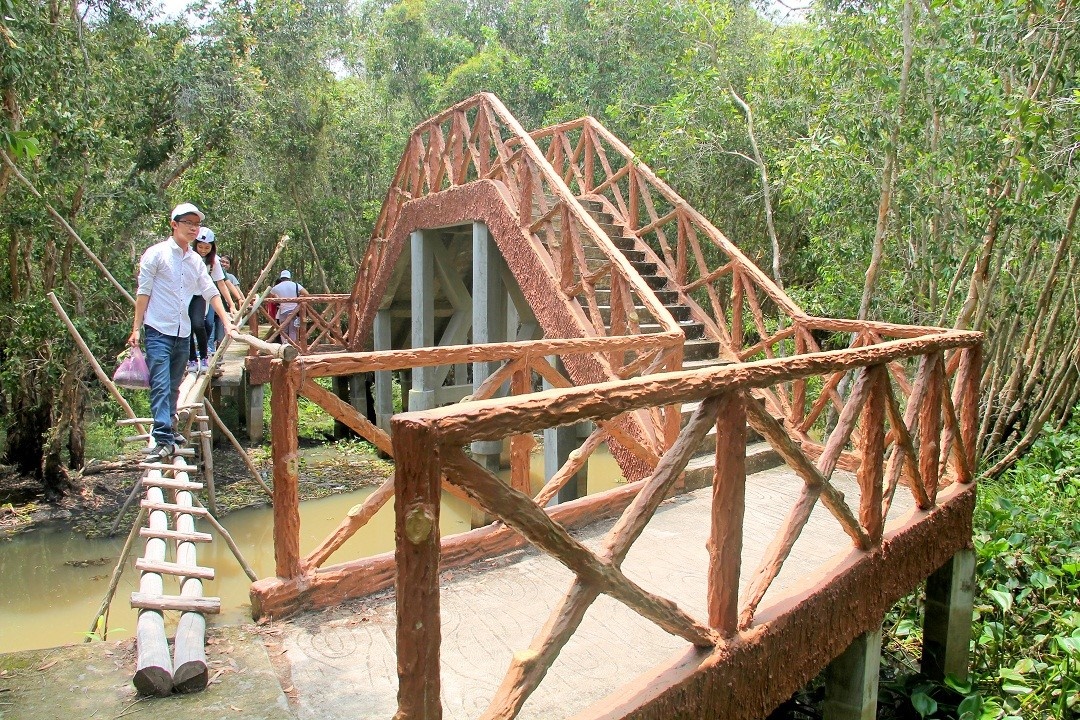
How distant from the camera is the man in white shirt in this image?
4531 millimetres

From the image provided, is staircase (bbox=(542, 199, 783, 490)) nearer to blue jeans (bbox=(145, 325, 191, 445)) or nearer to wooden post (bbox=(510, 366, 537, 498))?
wooden post (bbox=(510, 366, 537, 498))

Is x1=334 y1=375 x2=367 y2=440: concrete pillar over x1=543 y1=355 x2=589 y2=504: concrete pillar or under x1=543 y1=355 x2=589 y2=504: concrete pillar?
under

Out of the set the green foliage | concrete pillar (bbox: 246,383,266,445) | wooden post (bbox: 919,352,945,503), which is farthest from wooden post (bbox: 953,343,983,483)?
concrete pillar (bbox: 246,383,266,445)

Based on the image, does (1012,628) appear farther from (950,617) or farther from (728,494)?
(728,494)

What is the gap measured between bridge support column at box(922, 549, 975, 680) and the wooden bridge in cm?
1

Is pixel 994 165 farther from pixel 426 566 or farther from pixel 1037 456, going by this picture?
pixel 426 566

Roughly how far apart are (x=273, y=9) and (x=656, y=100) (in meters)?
6.36

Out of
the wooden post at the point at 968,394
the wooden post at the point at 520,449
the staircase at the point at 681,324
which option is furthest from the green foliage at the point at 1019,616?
the wooden post at the point at 520,449

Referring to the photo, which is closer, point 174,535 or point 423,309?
point 174,535

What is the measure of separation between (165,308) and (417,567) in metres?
3.61

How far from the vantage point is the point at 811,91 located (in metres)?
7.19

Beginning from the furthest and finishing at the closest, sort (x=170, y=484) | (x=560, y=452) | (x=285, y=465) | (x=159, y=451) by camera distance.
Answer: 1. (x=560, y=452)
2. (x=159, y=451)
3. (x=170, y=484)
4. (x=285, y=465)

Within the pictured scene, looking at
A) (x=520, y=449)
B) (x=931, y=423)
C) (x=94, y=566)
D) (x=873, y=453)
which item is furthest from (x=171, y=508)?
(x=94, y=566)

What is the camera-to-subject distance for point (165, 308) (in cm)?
458
